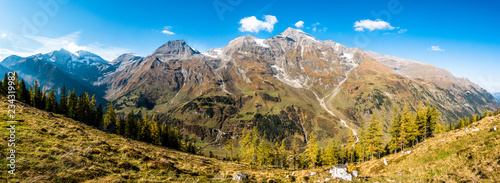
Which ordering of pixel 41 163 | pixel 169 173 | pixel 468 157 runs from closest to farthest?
pixel 41 163, pixel 169 173, pixel 468 157

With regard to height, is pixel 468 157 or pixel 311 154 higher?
pixel 468 157

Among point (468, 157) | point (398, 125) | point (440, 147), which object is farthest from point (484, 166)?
point (398, 125)

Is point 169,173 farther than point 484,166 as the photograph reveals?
Yes

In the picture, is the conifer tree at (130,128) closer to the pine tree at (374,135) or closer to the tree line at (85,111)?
the tree line at (85,111)

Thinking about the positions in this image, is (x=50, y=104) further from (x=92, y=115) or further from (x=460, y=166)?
(x=460, y=166)

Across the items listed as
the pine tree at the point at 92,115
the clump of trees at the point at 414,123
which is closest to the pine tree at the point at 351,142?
the clump of trees at the point at 414,123

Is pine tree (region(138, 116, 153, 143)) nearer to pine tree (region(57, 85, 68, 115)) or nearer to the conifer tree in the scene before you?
the conifer tree

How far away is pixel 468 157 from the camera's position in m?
18.1

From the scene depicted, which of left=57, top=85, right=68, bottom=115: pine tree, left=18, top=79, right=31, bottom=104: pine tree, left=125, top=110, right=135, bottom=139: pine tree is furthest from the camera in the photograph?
left=125, top=110, right=135, bottom=139: pine tree

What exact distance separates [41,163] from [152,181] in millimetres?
6334

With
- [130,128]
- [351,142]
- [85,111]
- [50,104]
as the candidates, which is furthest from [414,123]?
[50,104]

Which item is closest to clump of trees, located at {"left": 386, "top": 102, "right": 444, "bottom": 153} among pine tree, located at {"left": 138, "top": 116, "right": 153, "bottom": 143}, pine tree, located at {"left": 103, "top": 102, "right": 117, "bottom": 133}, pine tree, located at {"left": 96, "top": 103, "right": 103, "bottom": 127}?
pine tree, located at {"left": 138, "top": 116, "right": 153, "bottom": 143}

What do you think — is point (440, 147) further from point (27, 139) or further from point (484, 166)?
point (27, 139)

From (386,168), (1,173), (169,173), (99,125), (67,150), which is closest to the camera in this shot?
(1,173)
